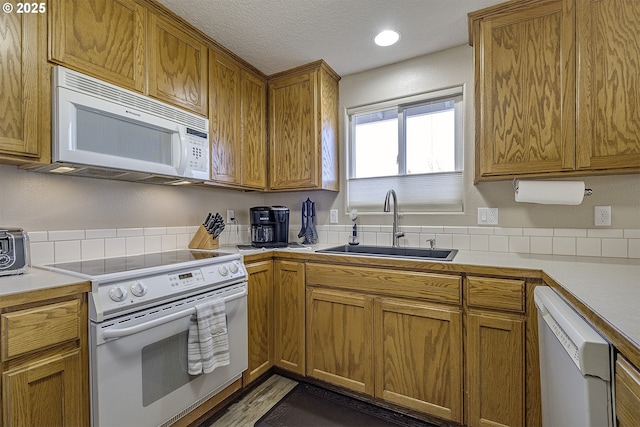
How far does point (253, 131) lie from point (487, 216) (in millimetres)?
1834

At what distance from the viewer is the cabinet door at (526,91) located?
1.53 m

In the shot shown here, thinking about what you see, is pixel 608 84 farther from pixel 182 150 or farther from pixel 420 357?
pixel 182 150

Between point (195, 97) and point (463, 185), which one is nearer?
point (195, 97)

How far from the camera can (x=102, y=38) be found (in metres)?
1.43

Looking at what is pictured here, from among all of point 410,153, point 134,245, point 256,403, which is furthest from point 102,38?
point 256,403

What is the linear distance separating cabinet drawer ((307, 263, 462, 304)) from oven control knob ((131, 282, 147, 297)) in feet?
3.10

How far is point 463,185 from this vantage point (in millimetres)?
2088

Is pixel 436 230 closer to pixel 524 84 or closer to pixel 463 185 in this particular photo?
pixel 463 185

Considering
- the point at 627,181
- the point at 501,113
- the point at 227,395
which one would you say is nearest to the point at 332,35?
the point at 501,113

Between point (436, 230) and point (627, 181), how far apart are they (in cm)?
103

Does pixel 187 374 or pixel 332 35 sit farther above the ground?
pixel 332 35

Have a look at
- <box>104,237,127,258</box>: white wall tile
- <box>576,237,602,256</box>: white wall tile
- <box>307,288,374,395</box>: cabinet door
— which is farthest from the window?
<box>104,237,127,258</box>: white wall tile

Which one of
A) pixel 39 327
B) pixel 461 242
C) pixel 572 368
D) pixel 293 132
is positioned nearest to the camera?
pixel 572 368

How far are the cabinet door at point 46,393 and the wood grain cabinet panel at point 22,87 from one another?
32.2 inches
